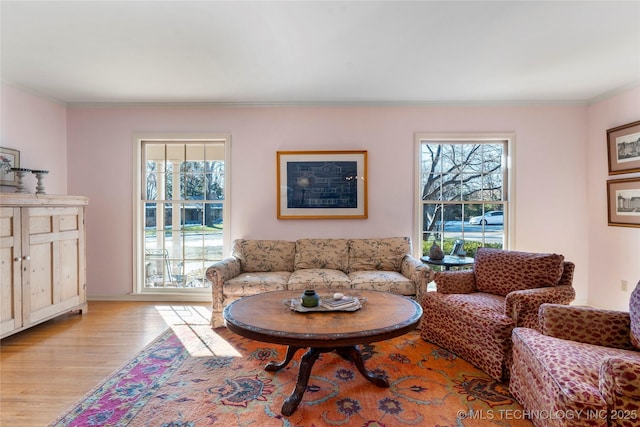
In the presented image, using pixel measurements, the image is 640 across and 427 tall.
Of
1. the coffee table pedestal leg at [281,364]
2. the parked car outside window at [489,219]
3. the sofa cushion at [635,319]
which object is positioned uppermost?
the parked car outside window at [489,219]

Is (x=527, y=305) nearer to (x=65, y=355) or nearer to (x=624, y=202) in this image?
(x=624, y=202)

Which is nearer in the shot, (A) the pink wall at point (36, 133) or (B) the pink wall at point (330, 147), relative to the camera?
(A) the pink wall at point (36, 133)

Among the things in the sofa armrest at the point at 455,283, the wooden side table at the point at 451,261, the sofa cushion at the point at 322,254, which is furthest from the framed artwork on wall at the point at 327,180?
the sofa armrest at the point at 455,283

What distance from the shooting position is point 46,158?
3828 millimetres

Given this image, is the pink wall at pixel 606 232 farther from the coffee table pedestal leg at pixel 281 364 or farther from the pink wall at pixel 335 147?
the coffee table pedestal leg at pixel 281 364

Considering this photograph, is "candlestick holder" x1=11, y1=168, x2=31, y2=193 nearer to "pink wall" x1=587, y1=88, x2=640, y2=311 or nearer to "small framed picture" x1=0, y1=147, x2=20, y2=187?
"small framed picture" x1=0, y1=147, x2=20, y2=187

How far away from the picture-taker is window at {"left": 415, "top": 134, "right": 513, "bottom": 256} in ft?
13.3

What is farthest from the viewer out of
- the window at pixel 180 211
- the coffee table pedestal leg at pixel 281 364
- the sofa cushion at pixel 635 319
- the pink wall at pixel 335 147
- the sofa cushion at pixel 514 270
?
the window at pixel 180 211

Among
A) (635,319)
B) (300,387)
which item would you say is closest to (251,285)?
(300,387)

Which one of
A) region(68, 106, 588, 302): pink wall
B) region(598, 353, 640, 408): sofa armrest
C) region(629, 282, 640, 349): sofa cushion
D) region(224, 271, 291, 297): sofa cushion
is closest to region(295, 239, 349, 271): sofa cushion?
region(68, 106, 588, 302): pink wall

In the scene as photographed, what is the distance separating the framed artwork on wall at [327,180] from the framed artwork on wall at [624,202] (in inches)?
108

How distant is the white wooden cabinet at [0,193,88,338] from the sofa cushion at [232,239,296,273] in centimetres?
172

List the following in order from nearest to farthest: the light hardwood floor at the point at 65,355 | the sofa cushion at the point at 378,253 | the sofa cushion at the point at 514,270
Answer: the light hardwood floor at the point at 65,355, the sofa cushion at the point at 514,270, the sofa cushion at the point at 378,253

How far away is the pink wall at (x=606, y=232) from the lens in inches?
132
